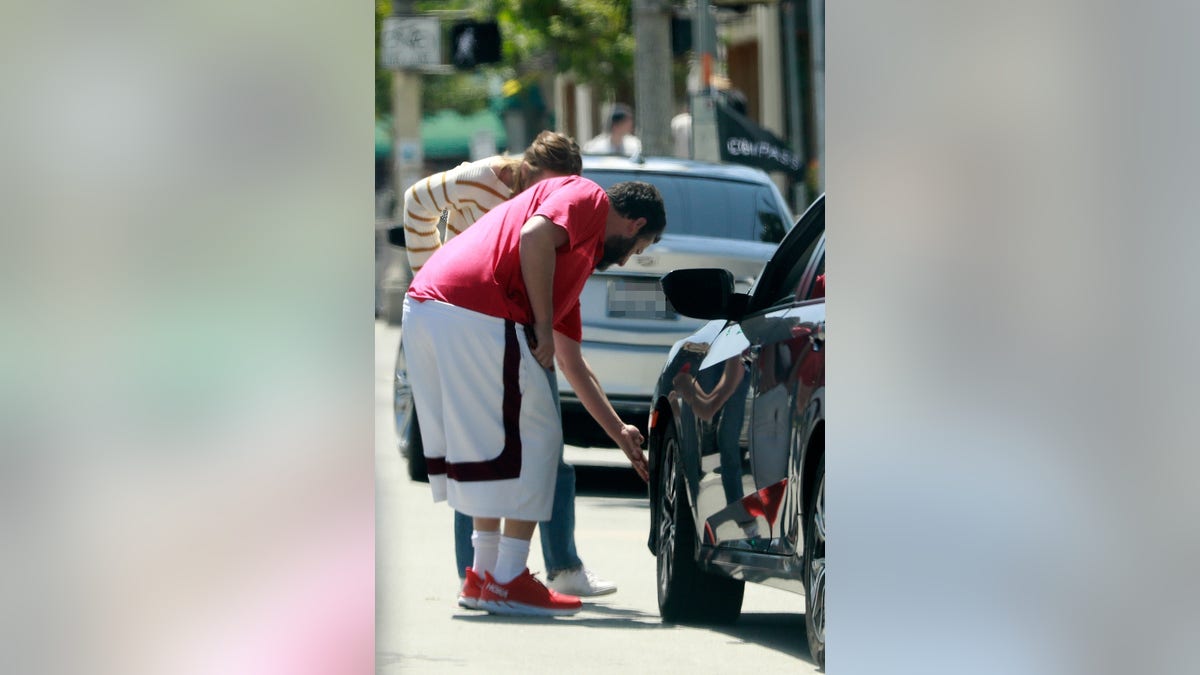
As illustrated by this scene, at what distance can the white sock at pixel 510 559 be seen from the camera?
22.6ft

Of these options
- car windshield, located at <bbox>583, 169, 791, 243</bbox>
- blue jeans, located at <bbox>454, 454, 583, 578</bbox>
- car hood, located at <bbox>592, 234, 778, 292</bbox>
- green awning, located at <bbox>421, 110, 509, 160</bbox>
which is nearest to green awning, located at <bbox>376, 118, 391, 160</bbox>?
green awning, located at <bbox>421, 110, 509, 160</bbox>

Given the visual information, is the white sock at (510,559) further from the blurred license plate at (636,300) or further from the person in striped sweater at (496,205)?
the blurred license plate at (636,300)

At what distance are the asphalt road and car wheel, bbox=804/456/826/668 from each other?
1.87 feet

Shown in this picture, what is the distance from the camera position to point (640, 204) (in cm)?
690

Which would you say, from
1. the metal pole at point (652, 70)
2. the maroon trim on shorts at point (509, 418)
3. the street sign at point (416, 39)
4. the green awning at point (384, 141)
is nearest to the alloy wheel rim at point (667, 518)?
the maroon trim on shorts at point (509, 418)

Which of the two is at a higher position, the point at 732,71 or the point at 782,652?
the point at 732,71

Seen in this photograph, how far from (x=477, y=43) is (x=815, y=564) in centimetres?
1997
